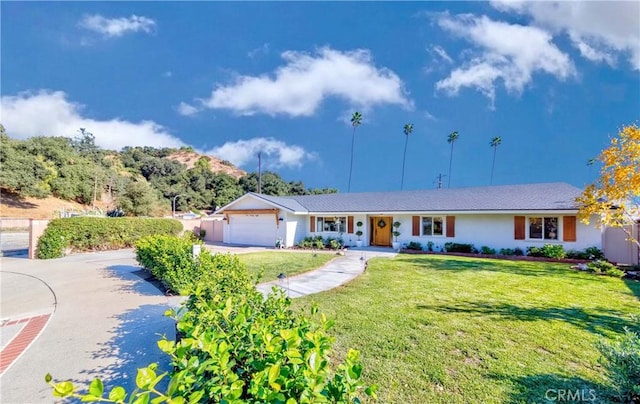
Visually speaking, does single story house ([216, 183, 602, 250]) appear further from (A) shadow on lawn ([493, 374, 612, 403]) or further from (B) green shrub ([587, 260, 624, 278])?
(A) shadow on lawn ([493, 374, 612, 403])

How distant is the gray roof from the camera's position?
1562 cm

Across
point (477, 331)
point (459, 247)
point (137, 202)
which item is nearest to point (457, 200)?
point (459, 247)

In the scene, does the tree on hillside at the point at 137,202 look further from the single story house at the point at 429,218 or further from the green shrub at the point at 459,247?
the green shrub at the point at 459,247

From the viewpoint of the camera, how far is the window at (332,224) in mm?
20859

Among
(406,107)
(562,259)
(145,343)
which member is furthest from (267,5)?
(406,107)

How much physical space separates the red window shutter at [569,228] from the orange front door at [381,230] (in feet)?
30.6

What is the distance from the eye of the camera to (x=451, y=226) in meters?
17.4


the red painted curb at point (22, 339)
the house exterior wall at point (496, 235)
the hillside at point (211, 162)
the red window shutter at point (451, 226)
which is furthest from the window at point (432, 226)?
the hillside at point (211, 162)

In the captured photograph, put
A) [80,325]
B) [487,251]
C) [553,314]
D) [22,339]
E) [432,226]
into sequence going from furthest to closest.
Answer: [432,226], [487,251], [553,314], [80,325], [22,339]

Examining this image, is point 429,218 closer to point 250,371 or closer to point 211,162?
point 250,371

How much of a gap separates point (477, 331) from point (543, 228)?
13767mm

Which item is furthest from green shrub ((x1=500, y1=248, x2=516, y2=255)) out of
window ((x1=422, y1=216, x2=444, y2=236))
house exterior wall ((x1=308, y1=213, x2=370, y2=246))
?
house exterior wall ((x1=308, y1=213, x2=370, y2=246))

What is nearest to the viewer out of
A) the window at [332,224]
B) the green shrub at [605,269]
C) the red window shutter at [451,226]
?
the green shrub at [605,269]

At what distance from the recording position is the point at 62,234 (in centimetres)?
1545
